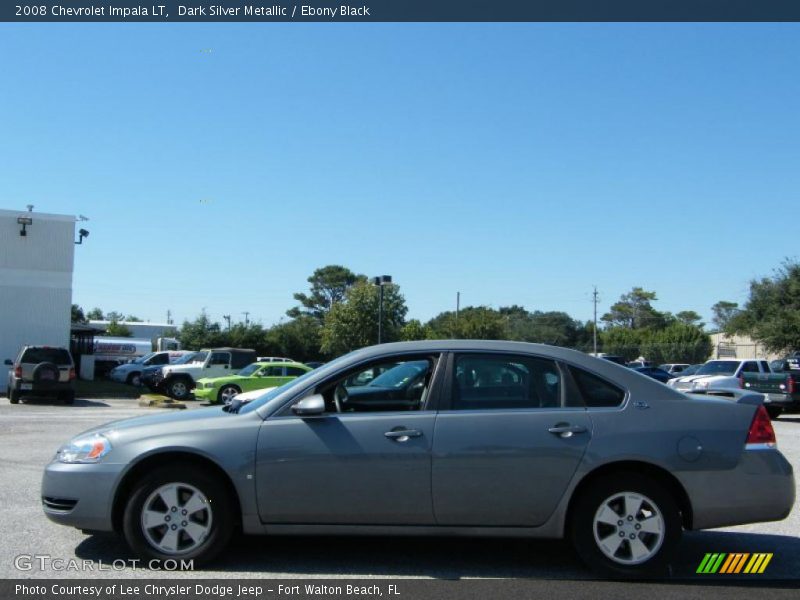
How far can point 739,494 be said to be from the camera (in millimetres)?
5531

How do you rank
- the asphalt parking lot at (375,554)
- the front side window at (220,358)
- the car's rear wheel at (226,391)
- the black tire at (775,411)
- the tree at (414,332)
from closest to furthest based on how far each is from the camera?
the asphalt parking lot at (375,554) < the black tire at (775,411) < the car's rear wheel at (226,391) < the front side window at (220,358) < the tree at (414,332)

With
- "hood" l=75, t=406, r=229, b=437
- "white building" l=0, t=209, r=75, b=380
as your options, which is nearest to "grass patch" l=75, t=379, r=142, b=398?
"white building" l=0, t=209, r=75, b=380

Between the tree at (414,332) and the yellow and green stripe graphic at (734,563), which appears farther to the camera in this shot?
the tree at (414,332)

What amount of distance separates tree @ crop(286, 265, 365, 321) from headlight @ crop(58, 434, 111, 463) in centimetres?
9402

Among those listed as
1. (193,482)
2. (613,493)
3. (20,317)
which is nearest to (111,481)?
(193,482)

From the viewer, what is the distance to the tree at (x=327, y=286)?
3944 inches

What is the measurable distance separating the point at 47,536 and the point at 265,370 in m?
18.5

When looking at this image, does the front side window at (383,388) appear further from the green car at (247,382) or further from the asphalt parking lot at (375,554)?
the green car at (247,382)

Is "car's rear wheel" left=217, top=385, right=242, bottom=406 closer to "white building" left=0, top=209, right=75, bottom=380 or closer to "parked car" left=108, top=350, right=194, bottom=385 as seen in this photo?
"white building" left=0, top=209, right=75, bottom=380

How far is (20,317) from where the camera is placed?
30156 millimetres

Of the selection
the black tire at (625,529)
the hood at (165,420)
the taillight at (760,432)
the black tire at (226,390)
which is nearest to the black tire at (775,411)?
the black tire at (226,390)

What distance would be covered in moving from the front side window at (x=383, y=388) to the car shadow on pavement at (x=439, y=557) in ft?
3.62

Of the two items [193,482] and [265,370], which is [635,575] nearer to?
[193,482]

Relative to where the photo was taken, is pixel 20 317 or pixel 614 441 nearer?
pixel 614 441
